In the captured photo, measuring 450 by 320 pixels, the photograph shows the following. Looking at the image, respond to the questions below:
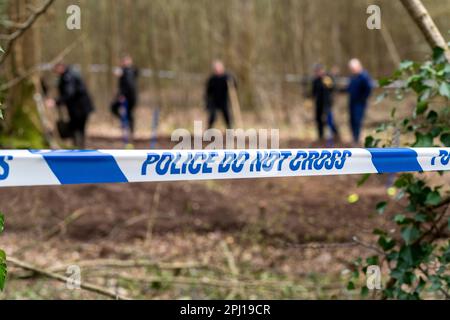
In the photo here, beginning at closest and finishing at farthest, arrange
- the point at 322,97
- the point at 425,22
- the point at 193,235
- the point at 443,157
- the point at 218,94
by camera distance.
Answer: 1. the point at 443,157
2. the point at 425,22
3. the point at 193,235
4. the point at 322,97
5. the point at 218,94

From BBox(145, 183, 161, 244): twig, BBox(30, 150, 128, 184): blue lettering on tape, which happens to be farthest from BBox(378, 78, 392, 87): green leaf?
BBox(145, 183, 161, 244): twig

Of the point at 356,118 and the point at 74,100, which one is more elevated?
the point at 356,118

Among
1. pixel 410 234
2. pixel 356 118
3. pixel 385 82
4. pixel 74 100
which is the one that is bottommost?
pixel 410 234

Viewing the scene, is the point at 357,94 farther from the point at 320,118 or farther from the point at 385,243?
the point at 385,243

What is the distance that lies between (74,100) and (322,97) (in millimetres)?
6357

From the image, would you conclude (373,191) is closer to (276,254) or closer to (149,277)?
(276,254)

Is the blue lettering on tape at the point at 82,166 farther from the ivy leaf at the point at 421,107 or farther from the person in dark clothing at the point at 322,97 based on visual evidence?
the person in dark clothing at the point at 322,97

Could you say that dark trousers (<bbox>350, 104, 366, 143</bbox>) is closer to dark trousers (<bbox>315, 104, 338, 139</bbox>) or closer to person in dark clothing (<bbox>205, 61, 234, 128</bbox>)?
dark trousers (<bbox>315, 104, 338, 139</bbox>)

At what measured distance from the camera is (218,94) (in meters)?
16.3

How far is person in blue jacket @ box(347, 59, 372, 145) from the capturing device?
14742 mm

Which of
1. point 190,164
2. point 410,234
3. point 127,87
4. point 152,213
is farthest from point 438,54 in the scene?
point 127,87

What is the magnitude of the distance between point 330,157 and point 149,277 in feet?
13.4

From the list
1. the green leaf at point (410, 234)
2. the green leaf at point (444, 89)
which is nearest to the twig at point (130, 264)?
the green leaf at point (410, 234)

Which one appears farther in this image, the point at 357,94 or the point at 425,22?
the point at 357,94
